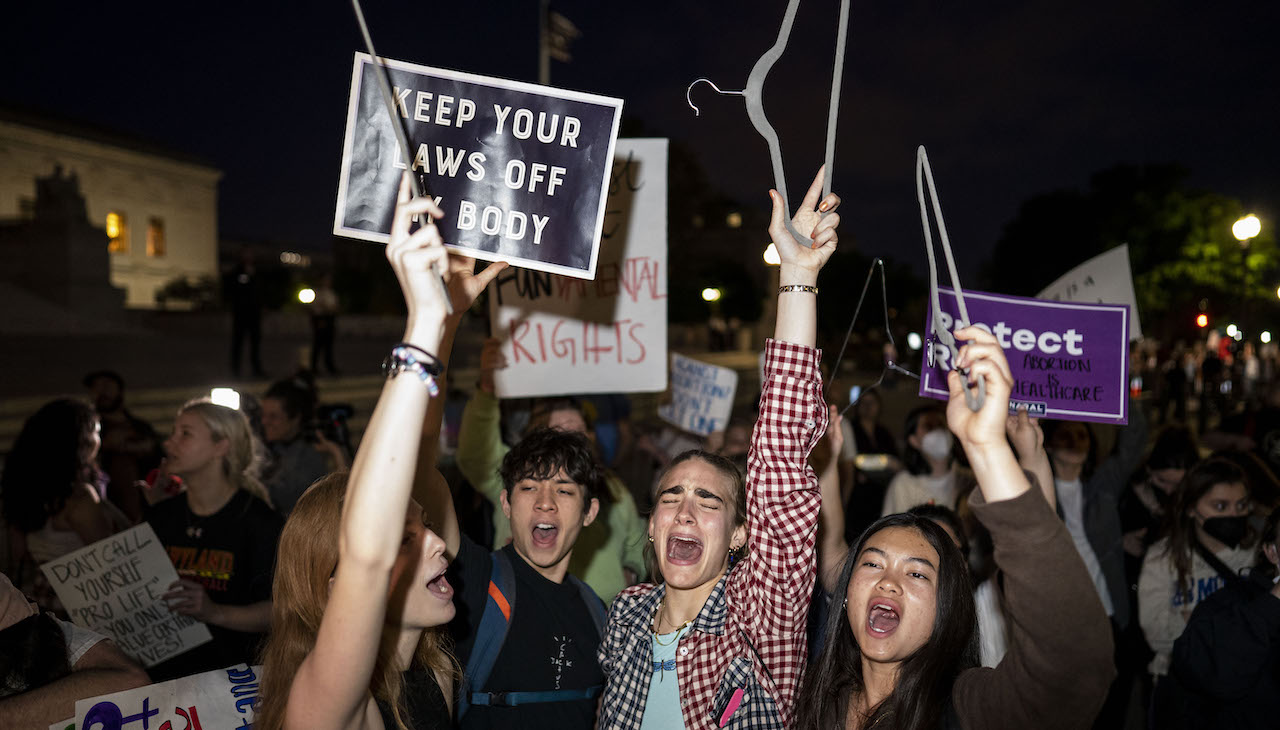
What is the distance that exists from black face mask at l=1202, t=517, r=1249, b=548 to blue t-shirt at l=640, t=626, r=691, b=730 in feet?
9.22

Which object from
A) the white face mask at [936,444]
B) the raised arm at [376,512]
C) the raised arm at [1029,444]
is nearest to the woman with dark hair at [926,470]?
the white face mask at [936,444]

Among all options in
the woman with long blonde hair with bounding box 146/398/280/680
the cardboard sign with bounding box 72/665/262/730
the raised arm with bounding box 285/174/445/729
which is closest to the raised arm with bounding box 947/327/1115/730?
the raised arm with bounding box 285/174/445/729

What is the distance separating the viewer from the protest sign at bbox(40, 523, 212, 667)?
11.4 ft

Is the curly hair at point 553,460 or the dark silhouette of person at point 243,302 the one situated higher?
the dark silhouette of person at point 243,302

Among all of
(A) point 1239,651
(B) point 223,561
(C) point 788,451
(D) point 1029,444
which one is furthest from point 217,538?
(A) point 1239,651

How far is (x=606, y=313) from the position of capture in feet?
15.9

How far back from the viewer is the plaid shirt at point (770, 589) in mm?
2328

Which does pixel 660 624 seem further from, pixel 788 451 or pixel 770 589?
pixel 788 451

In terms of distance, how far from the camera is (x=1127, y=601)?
15.9 feet

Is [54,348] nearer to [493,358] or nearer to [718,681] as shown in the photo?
[493,358]

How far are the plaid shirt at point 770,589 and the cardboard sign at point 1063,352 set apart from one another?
2.04 meters

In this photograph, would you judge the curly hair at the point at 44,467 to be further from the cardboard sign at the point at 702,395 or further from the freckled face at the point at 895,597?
the cardboard sign at the point at 702,395

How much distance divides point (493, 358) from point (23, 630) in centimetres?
233

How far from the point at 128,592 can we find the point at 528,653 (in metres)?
1.85
